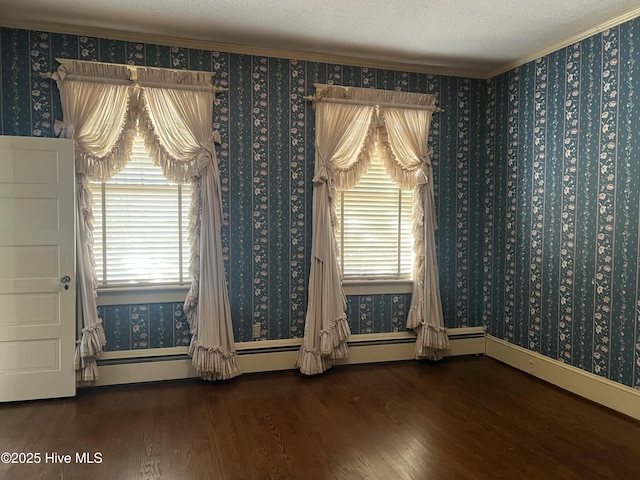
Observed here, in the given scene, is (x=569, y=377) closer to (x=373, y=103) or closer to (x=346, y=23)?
(x=373, y=103)

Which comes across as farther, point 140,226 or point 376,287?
point 376,287

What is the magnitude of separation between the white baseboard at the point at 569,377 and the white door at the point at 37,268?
393cm

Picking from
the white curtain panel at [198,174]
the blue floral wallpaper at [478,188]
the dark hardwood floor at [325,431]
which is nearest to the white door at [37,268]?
the dark hardwood floor at [325,431]

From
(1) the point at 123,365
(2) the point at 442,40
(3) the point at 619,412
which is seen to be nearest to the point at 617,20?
(2) the point at 442,40

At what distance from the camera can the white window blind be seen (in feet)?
14.9

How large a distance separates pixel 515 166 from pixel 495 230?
27.1 inches

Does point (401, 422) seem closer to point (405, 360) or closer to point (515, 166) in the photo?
point (405, 360)

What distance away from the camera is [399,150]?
4.57m

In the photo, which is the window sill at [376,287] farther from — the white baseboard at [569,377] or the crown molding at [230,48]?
the crown molding at [230,48]

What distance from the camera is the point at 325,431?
3.17 meters

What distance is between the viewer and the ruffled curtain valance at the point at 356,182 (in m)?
4.30

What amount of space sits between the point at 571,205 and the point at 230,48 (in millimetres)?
3228

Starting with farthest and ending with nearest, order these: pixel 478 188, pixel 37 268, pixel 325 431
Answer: pixel 478 188 < pixel 37 268 < pixel 325 431

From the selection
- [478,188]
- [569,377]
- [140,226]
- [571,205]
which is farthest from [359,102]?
[569,377]
